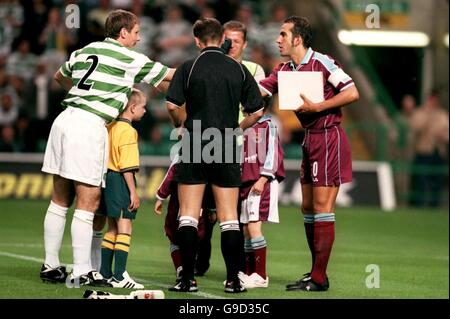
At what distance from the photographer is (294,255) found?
48.0 ft

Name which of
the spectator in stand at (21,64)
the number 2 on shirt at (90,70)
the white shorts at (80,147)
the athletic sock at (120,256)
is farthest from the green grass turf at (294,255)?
the spectator in stand at (21,64)

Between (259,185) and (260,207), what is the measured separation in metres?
0.27

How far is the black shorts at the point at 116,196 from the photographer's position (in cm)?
1049

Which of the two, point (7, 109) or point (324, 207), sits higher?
point (7, 109)

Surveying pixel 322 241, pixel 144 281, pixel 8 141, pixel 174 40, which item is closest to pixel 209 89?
pixel 322 241

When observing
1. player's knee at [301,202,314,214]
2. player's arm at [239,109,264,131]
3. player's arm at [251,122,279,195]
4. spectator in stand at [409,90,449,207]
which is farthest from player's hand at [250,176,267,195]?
spectator in stand at [409,90,449,207]

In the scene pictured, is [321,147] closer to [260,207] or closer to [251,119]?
[251,119]

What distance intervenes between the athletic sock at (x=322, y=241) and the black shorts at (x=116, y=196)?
1706mm

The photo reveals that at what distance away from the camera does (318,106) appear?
34.8 ft

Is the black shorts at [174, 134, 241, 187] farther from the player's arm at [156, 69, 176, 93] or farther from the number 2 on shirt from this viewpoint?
the number 2 on shirt

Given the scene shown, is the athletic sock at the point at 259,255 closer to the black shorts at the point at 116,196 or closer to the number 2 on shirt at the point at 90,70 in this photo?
the black shorts at the point at 116,196

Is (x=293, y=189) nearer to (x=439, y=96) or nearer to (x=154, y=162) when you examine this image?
(x=154, y=162)

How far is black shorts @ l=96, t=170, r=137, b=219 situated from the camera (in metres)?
10.5
